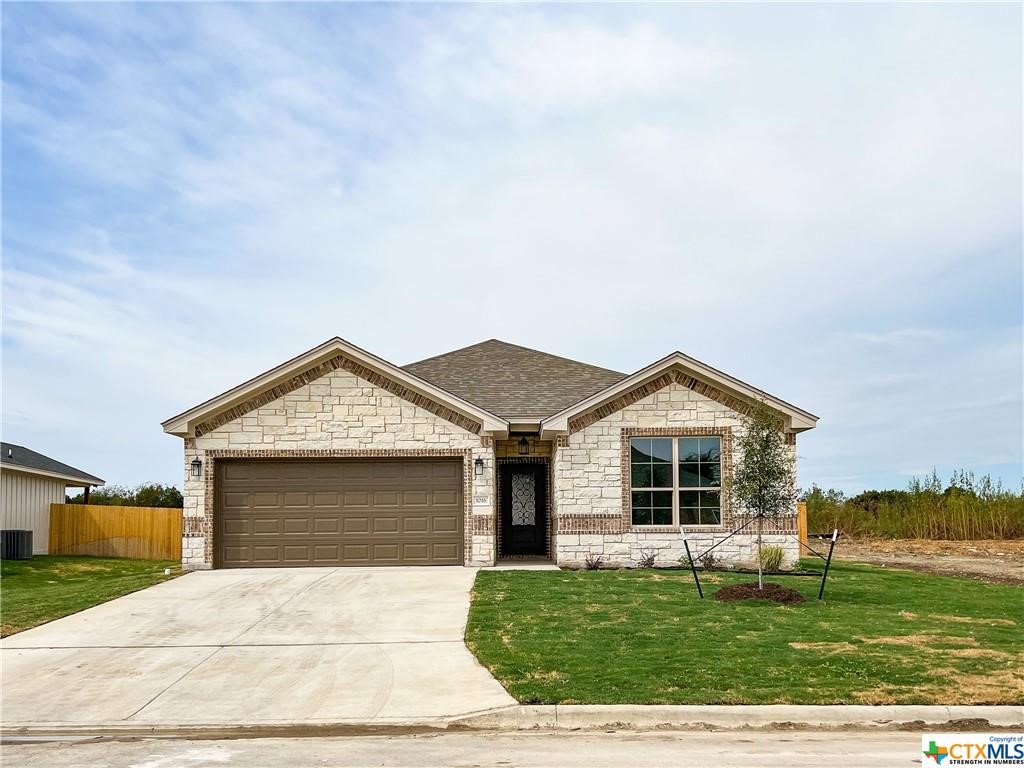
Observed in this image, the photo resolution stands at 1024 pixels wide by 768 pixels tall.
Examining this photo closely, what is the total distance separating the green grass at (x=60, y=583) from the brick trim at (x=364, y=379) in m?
4.12

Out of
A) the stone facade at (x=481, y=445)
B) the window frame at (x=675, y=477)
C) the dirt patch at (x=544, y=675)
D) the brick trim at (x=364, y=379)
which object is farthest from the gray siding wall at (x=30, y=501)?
the dirt patch at (x=544, y=675)

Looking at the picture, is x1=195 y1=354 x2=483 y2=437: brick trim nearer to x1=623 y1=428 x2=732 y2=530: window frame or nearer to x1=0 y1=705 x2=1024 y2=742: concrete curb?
x1=623 y1=428 x2=732 y2=530: window frame

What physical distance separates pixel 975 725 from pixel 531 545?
14919mm

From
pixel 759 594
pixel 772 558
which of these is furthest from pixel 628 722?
pixel 772 558

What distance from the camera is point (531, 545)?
23.0m

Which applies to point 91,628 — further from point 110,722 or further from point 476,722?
point 476,722

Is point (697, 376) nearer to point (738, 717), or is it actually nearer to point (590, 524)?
point (590, 524)

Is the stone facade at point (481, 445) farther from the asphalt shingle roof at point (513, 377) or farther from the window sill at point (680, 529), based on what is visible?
the asphalt shingle roof at point (513, 377)

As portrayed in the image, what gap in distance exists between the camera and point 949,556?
26516 millimetres

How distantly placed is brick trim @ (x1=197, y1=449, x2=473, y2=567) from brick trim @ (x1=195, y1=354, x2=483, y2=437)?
71 centimetres

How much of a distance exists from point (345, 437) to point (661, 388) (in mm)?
6879

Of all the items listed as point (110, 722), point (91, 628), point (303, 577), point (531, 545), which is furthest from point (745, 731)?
point (531, 545)

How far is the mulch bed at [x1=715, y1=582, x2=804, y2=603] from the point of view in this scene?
48.4 feet

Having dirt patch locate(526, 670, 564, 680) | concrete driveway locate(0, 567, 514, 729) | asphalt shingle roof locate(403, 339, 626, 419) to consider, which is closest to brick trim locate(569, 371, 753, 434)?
asphalt shingle roof locate(403, 339, 626, 419)
